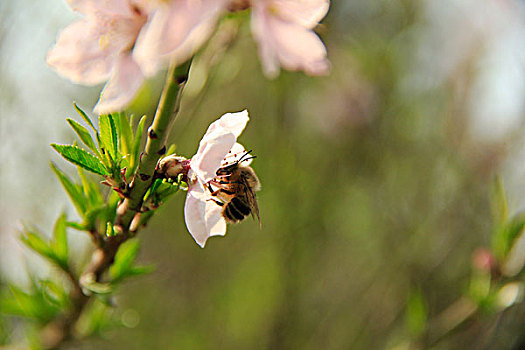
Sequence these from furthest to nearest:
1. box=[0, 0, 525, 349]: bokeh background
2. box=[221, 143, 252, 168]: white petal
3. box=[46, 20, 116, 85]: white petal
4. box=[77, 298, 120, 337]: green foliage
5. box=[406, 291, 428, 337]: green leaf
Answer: box=[0, 0, 525, 349]: bokeh background < box=[406, 291, 428, 337]: green leaf < box=[77, 298, 120, 337]: green foliage < box=[221, 143, 252, 168]: white petal < box=[46, 20, 116, 85]: white petal

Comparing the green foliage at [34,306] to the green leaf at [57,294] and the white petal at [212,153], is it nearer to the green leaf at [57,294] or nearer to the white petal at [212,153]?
the green leaf at [57,294]

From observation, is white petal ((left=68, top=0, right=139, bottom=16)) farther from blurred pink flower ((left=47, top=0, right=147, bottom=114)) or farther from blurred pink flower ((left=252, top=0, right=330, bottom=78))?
blurred pink flower ((left=252, top=0, right=330, bottom=78))

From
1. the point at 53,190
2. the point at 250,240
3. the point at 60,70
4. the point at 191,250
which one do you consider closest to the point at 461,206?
the point at 250,240

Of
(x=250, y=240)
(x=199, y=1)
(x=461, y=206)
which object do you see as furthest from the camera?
(x=250, y=240)

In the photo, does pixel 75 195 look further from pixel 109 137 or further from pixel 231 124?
pixel 231 124

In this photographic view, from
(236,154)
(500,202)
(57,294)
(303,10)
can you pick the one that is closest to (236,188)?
(236,154)

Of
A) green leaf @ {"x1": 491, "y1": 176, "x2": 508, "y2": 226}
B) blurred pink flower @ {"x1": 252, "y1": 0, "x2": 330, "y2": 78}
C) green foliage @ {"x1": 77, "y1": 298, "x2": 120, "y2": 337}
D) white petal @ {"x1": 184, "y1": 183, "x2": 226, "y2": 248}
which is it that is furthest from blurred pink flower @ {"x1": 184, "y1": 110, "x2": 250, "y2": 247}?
green leaf @ {"x1": 491, "y1": 176, "x2": 508, "y2": 226}

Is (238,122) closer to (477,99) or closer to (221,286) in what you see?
(477,99)
